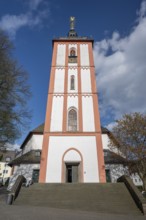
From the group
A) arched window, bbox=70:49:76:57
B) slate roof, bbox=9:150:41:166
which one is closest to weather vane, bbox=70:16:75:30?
arched window, bbox=70:49:76:57

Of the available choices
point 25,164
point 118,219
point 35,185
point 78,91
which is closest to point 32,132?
point 25,164

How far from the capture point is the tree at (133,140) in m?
18.3

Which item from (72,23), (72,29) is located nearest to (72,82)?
(72,29)

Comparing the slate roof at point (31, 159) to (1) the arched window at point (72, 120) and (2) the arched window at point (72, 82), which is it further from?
(2) the arched window at point (72, 82)

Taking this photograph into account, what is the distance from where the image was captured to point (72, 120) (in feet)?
61.7

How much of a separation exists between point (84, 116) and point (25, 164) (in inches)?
416

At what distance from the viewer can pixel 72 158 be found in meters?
16.3

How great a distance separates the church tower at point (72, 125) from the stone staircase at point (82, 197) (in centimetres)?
260

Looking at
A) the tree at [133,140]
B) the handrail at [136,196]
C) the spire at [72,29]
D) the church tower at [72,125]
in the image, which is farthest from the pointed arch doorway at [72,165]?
the spire at [72,29]

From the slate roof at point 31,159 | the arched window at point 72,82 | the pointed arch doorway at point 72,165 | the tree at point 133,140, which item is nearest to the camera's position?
the pointed arch doorway at point 72,165

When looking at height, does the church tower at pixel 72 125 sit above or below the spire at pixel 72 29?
below

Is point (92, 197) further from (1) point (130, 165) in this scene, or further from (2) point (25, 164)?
(2) point (25, 164)

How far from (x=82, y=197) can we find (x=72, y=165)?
17.7 ft

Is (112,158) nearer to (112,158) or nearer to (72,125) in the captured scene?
(112,158)
